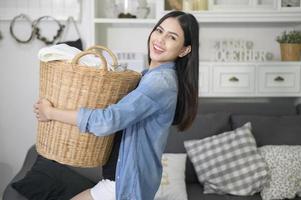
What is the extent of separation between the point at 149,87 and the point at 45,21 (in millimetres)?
1869

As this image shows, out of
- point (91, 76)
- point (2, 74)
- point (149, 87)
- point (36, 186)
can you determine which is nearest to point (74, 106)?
point (91, 76)

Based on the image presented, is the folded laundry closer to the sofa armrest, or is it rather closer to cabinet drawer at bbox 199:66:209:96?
the sofa armrest

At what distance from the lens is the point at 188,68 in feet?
4.92

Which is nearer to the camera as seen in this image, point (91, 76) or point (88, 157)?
point (91, 76)

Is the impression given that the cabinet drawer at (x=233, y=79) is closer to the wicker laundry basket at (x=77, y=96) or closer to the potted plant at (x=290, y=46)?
the potted plant at (x=290, y=46)

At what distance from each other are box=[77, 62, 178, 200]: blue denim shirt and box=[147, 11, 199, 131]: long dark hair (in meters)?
0.05

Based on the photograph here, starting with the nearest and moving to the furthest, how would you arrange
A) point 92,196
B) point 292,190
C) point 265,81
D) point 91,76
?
point 91,76 < point 92,196 < point 292,190 < point 265,81

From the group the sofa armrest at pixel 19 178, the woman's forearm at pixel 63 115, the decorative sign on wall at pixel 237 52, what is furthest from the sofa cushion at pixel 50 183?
the decorative sign on wall at pixel 237 52

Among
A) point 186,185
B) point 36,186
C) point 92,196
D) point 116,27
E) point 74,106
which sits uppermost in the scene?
point 116,27

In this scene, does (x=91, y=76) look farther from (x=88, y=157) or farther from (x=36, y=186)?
(x=36, y=186)

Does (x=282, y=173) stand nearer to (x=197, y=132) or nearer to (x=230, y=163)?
(x=230, y=163)

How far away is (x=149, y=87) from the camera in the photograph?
133cm

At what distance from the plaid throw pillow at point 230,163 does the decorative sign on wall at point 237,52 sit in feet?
2.02

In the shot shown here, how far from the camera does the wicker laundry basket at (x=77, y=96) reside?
1299mm
